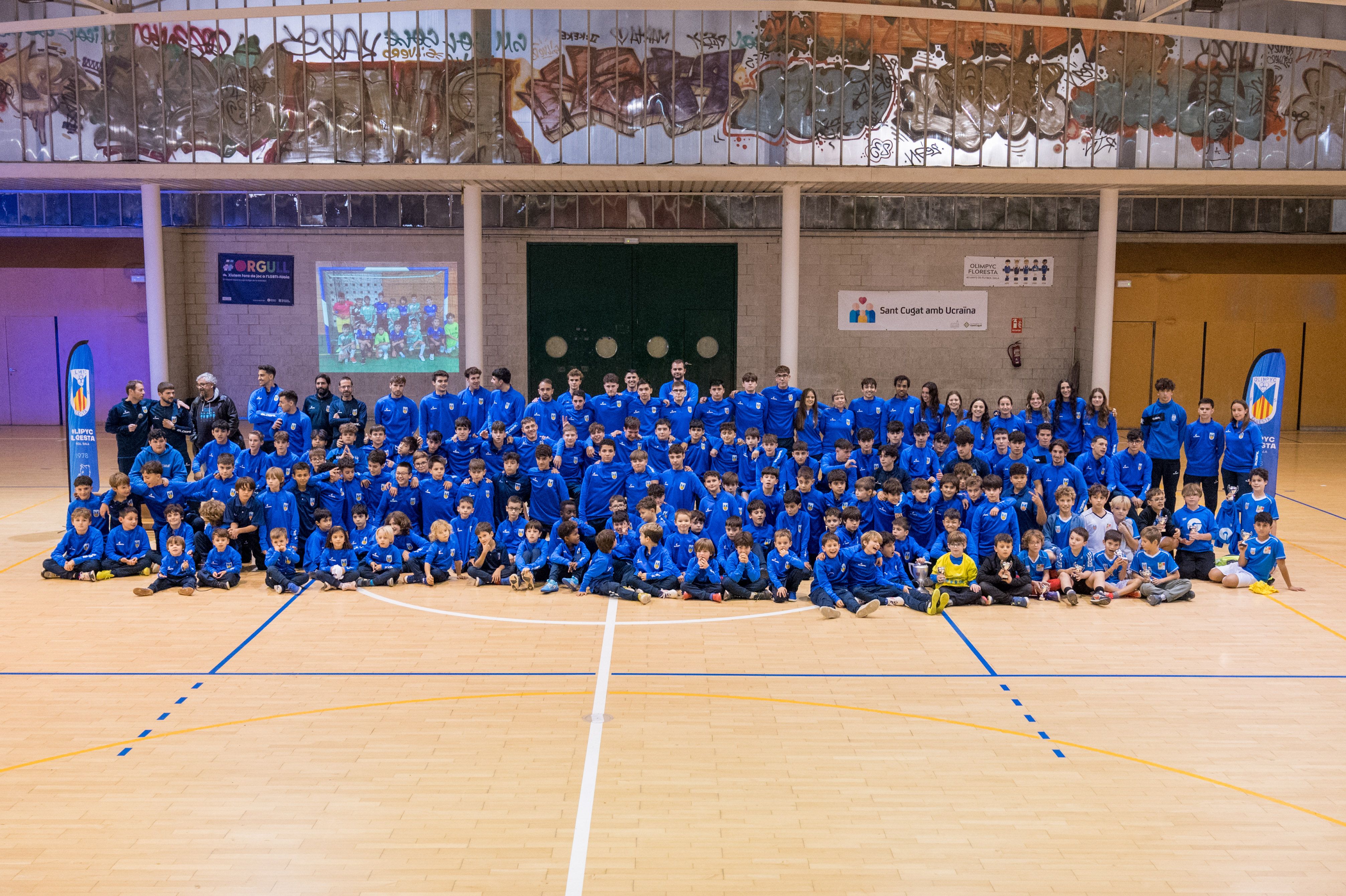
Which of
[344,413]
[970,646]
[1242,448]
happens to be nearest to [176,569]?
[344,413]

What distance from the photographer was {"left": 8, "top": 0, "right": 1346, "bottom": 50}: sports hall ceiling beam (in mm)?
10781

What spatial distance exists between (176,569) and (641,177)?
11.3m

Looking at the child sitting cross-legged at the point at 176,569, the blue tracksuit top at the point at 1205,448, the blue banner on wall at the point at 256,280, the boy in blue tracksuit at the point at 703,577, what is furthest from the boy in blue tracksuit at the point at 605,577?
the blue banner on wall at the point at 256,280

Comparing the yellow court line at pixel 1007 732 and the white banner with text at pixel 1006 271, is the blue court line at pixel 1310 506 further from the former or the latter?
the yellow court line at pixel 1007 732

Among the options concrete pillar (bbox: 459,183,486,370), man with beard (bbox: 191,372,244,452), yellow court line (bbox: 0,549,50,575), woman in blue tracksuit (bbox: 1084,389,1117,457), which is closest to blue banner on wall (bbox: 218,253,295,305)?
concrete pillar (bbox: 459,183,486,370)

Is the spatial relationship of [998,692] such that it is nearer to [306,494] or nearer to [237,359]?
[306,494]

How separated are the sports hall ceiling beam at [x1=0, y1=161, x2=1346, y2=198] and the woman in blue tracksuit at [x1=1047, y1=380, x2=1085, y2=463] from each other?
6.56 metres

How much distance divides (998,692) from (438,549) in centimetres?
707

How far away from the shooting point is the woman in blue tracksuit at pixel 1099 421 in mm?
15359

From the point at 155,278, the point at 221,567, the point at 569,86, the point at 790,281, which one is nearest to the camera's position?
the point at 221,567

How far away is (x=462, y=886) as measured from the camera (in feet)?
21.0

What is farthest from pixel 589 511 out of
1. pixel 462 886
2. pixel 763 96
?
pixel 763 96

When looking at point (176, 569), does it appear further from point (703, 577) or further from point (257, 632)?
point (703, 577)

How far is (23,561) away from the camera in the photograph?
14.2 meters
